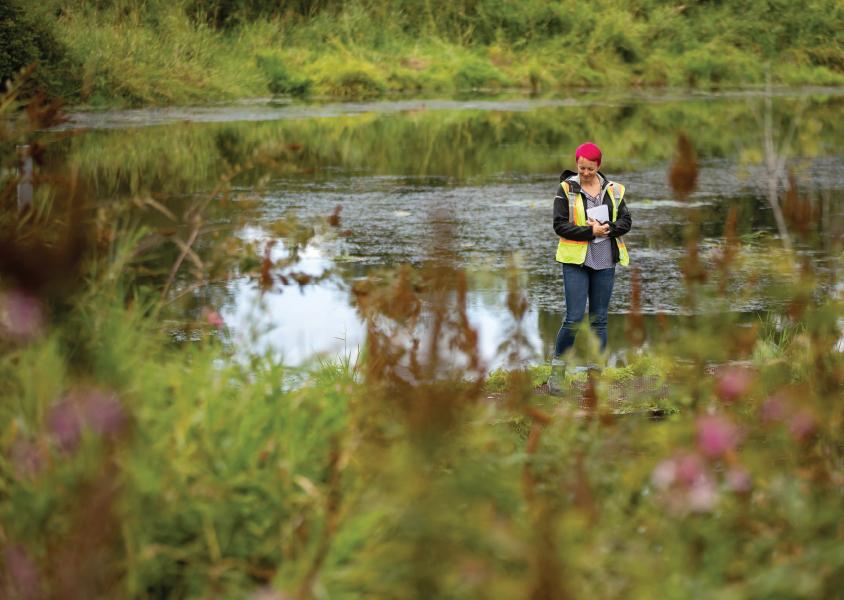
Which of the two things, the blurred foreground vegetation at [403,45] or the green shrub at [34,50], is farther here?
the blurred foreground vegetation at [403,45]

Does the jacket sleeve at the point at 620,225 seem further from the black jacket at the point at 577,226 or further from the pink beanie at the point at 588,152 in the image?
the pink beanie at the point at 588,152

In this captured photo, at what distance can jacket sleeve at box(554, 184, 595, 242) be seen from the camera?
24.7 feet

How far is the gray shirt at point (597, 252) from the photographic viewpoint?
7652mm

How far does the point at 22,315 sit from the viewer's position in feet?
12.8

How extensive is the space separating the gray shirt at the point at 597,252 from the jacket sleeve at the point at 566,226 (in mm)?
105

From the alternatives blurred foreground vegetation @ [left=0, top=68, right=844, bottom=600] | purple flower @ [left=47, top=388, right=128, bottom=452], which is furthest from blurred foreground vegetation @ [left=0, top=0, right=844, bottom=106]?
purple flower @ [left=47, top=388, right=128, bottom=452]

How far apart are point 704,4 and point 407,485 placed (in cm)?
4677

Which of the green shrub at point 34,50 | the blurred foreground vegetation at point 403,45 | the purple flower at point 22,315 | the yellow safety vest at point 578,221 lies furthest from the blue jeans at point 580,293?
the blurred foreground vegetation at point 403,45

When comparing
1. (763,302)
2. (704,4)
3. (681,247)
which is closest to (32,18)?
(681,247)

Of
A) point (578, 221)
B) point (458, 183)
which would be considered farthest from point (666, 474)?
point (458, 183)

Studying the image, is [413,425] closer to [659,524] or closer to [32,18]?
[659,524]

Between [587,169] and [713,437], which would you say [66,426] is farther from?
[587,169]

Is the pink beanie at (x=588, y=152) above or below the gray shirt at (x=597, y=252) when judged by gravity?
above

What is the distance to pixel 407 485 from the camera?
2707 millimetres
